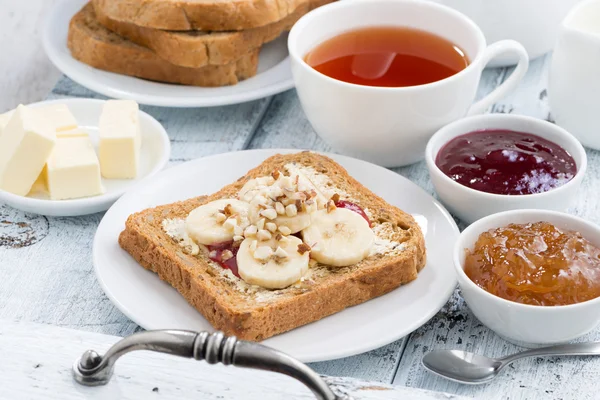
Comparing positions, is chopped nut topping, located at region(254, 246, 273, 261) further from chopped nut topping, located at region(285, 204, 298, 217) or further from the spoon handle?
the spoon handle

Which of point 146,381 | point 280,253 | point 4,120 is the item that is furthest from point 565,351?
point 4,120

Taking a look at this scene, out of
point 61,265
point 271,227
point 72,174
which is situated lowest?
point 61,265

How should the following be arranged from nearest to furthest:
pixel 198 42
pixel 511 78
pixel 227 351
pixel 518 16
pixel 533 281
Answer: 1. pixel 227 351
2. pixel 533 281
3. pixel 511 78
4. pixel 198 42
5. pixel 518 16

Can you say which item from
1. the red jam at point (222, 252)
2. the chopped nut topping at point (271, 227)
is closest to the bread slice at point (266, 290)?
the red jam at point (222, 252)

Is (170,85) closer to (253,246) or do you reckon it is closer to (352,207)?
(352,207)

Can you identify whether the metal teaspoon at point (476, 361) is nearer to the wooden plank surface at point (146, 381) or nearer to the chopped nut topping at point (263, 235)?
the wooden plank surface at point (146, 381)

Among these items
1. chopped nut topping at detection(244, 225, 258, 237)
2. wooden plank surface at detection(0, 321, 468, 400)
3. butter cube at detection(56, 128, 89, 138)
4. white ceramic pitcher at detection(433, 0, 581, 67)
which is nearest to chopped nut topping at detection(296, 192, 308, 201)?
chopped nut topping at detection(244, 225, 258, 237)

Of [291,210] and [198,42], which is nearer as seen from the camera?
[291,210]

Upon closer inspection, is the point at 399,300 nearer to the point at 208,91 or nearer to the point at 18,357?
the point at 18,357
